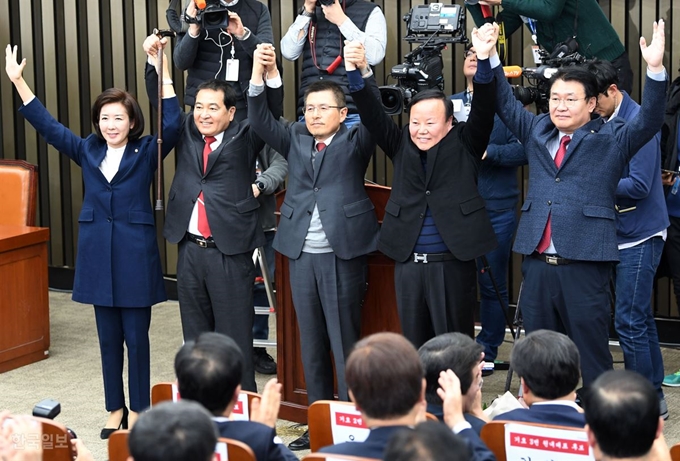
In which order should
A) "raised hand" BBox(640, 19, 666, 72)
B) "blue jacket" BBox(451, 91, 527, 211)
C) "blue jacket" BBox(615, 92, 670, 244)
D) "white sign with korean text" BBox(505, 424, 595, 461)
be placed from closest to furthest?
"white sign with korean text" BBox(505, 424, 595, 461) → "raised hand" BBox(640, 19, 666, 72) → "blue jacket" BBox(615, 92, 670, 244) → "blue jacket" BBox(451, 91, 527, 211)

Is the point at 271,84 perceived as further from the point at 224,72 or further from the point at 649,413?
the point at 649,413

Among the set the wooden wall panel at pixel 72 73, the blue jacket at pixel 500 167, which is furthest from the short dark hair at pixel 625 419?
the wooden wall panel at pixel 72 73

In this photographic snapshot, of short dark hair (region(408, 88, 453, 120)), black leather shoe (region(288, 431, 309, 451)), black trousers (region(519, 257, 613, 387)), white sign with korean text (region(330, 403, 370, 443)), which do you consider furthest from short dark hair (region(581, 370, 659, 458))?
black leather shoe (region(288, 431, 309, 451))

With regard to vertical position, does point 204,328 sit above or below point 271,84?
below

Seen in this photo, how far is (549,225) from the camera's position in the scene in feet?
13.4

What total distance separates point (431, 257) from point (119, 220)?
1.27 meters

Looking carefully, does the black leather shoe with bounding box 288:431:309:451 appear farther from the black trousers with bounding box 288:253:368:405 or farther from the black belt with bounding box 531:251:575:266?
the black belt with bounding box 531:251:575:266

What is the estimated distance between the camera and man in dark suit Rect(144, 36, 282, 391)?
4465 mm

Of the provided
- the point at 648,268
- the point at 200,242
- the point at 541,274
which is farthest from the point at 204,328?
the point at 648,268

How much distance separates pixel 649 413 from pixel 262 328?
336 centimetres

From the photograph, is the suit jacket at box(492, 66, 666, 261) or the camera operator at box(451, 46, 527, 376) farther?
the camera operator at box(451, 46, 527, 376)

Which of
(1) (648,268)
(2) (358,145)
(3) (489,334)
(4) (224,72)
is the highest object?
(4) (224,72)

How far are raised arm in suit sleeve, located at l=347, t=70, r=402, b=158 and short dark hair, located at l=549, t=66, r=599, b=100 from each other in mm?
624

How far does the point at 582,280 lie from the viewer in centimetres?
404
